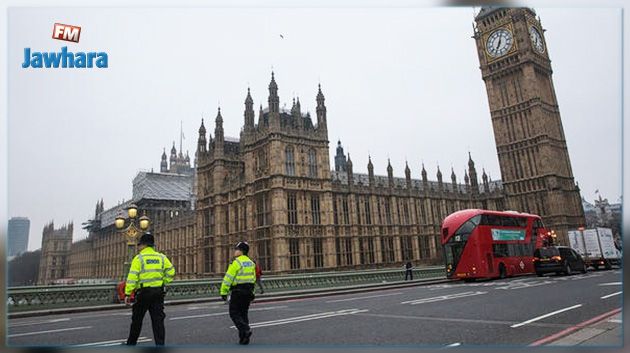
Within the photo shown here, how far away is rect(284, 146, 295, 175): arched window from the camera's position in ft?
113

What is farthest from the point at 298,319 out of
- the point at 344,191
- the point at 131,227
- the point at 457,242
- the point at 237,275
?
the point at 344,191

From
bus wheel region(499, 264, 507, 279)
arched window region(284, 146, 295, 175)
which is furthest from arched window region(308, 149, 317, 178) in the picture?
bus wheel region(499, 264, 507, 279)

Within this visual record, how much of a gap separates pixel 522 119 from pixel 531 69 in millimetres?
6460

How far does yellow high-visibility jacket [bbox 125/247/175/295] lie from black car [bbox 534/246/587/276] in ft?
77.2

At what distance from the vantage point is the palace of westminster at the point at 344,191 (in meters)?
34.2

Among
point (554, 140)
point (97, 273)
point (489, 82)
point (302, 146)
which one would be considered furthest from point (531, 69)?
point (97, 273)

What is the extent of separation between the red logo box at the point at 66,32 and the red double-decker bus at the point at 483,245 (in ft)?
63.9

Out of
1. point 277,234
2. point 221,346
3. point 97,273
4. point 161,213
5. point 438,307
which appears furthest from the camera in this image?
point 97,273

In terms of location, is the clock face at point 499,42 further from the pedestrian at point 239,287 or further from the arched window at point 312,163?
the pedestrian at point 239,287

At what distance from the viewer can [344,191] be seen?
126ft

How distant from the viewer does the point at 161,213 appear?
62688mm

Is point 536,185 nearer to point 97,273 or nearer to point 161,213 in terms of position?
point 161,213

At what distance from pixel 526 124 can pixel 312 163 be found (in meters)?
32.6

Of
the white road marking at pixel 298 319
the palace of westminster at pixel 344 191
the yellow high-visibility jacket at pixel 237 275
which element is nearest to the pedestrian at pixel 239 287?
the yellow high-visibility jacket at pixel 237 275
